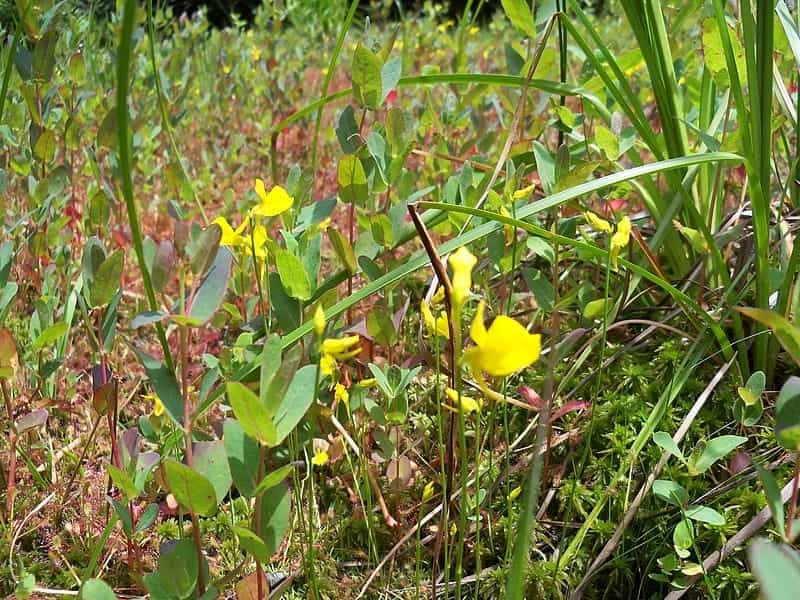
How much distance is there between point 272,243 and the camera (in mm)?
888

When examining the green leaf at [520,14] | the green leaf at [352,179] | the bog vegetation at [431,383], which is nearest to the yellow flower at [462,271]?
the bog vegetation at [431,383]

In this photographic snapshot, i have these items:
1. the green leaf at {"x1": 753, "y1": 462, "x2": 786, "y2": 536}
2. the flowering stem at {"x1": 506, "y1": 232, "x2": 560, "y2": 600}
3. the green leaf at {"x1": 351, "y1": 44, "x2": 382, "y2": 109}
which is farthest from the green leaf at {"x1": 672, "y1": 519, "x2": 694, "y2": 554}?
the green leaf at {"x1": 351, "y1": 44, "x2": 382, "y2": 109}

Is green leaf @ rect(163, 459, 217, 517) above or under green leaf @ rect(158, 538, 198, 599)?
above

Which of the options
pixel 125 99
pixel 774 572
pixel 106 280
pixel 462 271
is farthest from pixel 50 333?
pixel 774 572

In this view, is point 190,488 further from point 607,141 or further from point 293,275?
point 607,141

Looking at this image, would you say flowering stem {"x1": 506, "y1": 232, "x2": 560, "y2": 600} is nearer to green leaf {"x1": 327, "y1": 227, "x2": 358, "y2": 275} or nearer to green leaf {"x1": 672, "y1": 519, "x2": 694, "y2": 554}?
green leaf {"x1": 672, "y1": 519, "x2": 694, "y2": 554}

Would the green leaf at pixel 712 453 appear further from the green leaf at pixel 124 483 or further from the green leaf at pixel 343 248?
the green leaf at pixel 124 483

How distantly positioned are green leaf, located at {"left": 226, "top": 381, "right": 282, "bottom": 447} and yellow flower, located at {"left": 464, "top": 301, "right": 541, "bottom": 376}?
17cm

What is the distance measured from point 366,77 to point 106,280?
0.44 metres

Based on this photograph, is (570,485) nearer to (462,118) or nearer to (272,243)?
(272,243)

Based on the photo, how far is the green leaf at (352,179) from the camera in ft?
3.32

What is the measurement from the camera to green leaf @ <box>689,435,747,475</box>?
779 millimetres

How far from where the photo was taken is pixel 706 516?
2.52ft

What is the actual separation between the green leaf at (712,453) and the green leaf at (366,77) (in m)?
0.63
